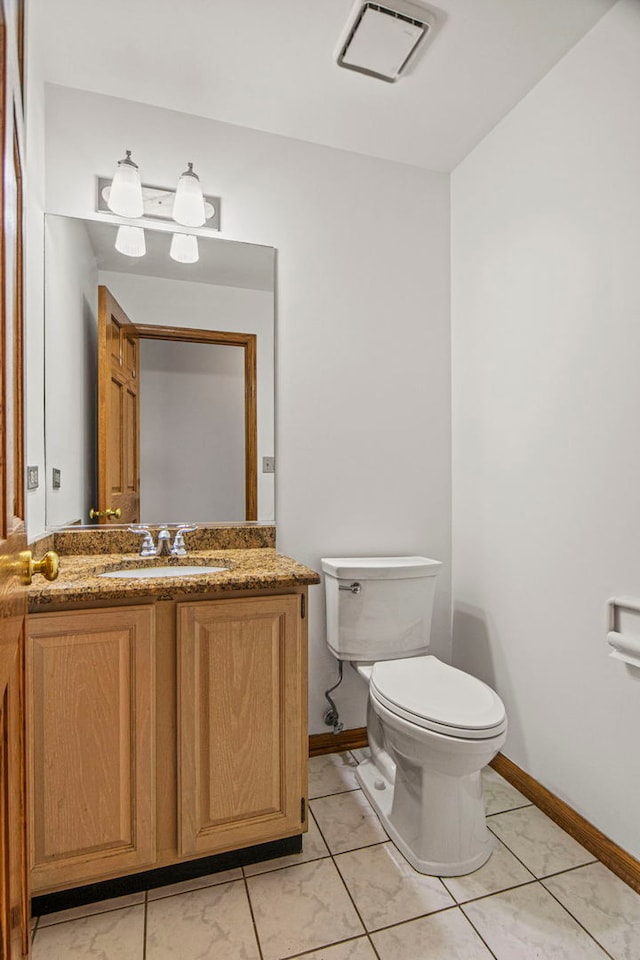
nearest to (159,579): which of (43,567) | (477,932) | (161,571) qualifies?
(161,571)

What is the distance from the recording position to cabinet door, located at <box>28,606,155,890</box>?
1.26 m

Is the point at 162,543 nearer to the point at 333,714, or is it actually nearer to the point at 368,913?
the point at 333,714

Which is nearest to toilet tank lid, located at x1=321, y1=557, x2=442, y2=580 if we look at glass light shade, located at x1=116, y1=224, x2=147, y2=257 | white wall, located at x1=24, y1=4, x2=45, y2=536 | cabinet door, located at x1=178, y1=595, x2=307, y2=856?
cabinet door, located at x1=178, y1=595, x2=307, y2=856

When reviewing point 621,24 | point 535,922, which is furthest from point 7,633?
point 621,24

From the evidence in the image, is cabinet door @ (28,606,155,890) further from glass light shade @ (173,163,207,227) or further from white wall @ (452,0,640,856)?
glass light shade @ (173,163,207,227)

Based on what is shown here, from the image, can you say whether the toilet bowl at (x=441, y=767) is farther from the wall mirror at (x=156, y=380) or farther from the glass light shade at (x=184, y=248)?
the glass light shade at (x=184, y=248)

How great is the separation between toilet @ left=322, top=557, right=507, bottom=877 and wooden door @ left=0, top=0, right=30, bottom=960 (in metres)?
1.00

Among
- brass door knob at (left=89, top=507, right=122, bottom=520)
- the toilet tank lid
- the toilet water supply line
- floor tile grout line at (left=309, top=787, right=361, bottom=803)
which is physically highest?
brass door knob at (left=89, top=507, right=122, bottom=520)

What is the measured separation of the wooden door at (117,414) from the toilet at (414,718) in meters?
0.80

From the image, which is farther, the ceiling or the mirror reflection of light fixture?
the mirror reflection of light fixture

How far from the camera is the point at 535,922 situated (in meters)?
1.31

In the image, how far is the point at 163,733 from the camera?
4.50ft

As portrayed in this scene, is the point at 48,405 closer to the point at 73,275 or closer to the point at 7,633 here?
the point at 73,275

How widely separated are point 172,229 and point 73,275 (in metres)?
0.39
